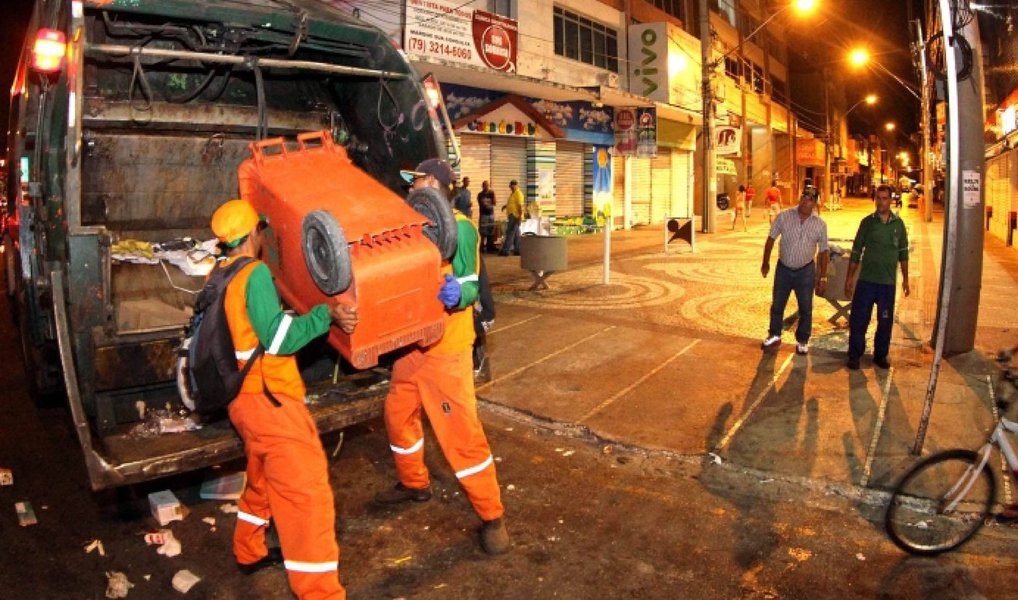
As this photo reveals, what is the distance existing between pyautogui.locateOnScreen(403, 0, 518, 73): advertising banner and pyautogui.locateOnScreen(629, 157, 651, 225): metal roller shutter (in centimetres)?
915

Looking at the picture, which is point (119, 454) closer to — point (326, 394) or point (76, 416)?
point (76, 416)

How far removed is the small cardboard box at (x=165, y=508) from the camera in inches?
161

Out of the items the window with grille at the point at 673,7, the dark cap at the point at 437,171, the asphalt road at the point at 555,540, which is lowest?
the asphalt road at the point at 555,540

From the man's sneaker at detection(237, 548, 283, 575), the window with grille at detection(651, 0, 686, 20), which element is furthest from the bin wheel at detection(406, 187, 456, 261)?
the window with grille at detection(651, 0, 686, 20)

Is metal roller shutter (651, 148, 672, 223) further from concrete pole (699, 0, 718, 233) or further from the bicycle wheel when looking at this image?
the bicycle wheel

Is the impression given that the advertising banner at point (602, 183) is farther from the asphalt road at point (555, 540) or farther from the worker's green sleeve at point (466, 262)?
the worker's green sleeve at point (466, 262)

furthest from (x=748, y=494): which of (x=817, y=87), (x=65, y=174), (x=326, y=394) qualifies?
(x=817, y=87)

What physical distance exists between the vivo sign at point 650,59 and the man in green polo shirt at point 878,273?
17.2 m

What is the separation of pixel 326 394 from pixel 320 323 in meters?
1.65

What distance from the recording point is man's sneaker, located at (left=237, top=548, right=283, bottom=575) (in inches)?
140

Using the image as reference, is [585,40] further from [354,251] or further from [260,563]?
[260,563]

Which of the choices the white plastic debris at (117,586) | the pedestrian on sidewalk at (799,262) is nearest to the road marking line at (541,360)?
the pedestrian on sidewalk at (799,262)

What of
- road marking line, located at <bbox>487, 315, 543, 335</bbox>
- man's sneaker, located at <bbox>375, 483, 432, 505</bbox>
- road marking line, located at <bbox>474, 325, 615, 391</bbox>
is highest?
road marking line, located at <bbox>487, 315, 543, 335</bbox>

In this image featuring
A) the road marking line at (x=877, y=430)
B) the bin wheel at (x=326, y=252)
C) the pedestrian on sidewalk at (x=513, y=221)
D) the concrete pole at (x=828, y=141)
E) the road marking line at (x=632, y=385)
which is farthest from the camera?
the concrete pole at (x=828, y=141)
